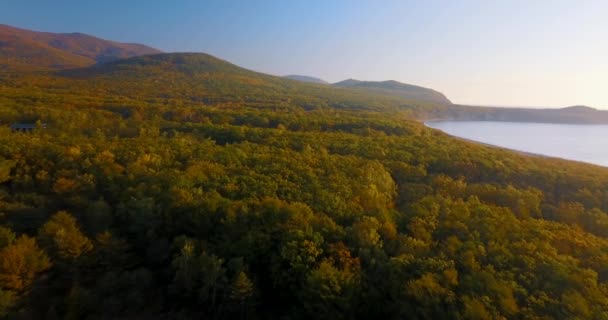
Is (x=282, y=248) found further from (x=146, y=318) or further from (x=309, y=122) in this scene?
(x=309, y=122)

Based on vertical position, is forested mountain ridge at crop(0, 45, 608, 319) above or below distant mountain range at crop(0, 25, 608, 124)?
below

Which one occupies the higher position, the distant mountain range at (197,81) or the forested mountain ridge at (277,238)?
the distant mountain range at (197,81)

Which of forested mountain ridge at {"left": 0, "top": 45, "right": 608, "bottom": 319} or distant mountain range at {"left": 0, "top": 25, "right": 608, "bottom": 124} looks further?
distant mountain range at {"left": 0, "top": 25, "right": 608, "bottom": 124}

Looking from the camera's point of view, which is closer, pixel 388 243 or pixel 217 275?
pixel 217 275

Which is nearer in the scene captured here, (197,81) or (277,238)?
(277,238)

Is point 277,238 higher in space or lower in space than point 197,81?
lower

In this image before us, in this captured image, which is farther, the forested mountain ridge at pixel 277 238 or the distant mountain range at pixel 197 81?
the distant mountain range at pixel 197 81

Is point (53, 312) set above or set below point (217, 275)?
below

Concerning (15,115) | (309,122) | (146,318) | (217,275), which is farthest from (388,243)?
(15,115)
